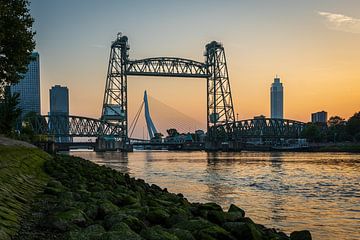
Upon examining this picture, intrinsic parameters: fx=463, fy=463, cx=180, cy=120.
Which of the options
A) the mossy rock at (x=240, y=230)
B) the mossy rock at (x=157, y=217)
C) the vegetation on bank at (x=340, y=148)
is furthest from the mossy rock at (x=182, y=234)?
the vegetation on bank at (x=340, y=148)

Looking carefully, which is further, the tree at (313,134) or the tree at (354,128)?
the tree at (313,134)

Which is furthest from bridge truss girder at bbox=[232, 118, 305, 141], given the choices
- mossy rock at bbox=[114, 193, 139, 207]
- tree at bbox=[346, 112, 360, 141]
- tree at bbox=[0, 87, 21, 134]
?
mossy rock at bbox=[114, 193, 139, 207]

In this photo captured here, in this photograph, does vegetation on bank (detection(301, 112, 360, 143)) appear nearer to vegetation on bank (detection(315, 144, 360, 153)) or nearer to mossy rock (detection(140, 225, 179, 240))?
vegetation on bank (detection(315, 144, 360, 153))

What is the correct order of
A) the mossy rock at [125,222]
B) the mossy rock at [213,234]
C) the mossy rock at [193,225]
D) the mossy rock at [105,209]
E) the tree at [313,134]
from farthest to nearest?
the tree at [313,134] < the mossy rock at [105,209] < the mossy rock at [193,225] < the mossy rock at [125,222] < the mossy rock at [213,234]

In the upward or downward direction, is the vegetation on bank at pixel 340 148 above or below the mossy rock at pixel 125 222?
below

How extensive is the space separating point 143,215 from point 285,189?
822 inches

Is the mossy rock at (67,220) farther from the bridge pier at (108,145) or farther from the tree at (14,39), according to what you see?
the bridge pier at (108,145)

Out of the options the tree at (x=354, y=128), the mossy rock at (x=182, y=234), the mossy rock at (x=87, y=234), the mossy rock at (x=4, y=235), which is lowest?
the mossy rock at (x=182, y=234)

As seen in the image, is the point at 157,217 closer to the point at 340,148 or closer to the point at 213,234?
the point at 213,234

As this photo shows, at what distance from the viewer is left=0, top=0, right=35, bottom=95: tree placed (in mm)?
29906

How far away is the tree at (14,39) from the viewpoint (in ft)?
98.1

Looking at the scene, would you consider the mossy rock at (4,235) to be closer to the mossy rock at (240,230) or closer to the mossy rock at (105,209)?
the mossy rock at (105,209)

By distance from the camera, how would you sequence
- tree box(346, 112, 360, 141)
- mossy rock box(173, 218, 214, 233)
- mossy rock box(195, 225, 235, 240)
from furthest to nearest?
tree box(346, 112, 360, 141) < mossy rock box(173, 218, 214, 233) < mossy rock box(195, 225, 235, 240)

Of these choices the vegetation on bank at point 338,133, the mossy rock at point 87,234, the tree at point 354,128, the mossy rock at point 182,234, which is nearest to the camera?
the mossy rock at point 87,234
